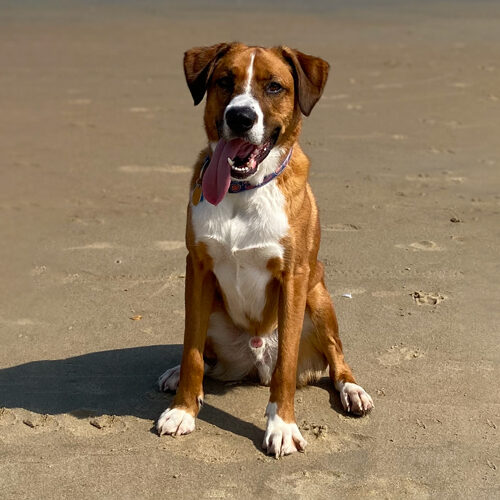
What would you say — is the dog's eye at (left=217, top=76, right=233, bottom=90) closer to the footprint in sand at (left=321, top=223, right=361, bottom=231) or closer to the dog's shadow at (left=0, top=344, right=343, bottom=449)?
the dog's shadow at (left=0, top=344, right=343, bottom=449)

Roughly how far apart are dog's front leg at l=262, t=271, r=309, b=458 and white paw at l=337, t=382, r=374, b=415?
13.7 inches

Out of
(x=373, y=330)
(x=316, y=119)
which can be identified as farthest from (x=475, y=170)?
(x=373, y=330)

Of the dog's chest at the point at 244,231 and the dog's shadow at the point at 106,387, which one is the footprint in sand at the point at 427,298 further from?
the dog's chest at the point at 244,231

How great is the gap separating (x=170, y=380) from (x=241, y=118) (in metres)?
1.60

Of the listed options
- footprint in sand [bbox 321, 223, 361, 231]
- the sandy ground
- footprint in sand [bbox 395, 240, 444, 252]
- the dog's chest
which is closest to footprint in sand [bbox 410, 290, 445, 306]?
the sandy ground

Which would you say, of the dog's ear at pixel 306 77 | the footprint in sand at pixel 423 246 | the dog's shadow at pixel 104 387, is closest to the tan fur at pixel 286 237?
the dog's ear at pixel 306 77

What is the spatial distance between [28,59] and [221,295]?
365 inches

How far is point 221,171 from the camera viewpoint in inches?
186

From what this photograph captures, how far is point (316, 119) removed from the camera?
420 inches

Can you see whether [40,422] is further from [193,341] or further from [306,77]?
[306,77]

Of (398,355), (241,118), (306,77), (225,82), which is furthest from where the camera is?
(398,355)

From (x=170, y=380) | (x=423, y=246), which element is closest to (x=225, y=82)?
(x=170, y=380)

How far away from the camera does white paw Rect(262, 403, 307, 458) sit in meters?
4.64

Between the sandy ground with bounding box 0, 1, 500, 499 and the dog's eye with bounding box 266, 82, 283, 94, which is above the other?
the dog's eye with bounding box 266, 82, 283, 94
